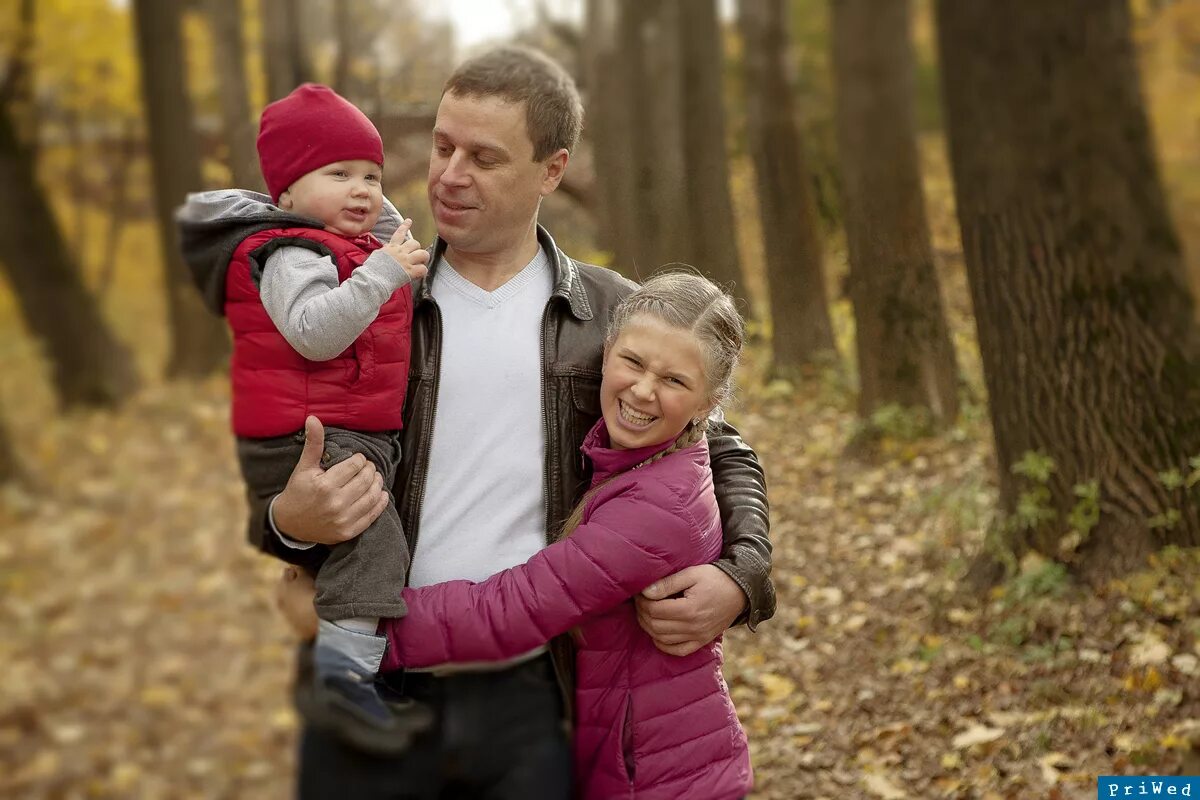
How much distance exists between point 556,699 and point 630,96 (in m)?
9.62

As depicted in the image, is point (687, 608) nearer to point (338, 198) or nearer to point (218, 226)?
point (338, 198)

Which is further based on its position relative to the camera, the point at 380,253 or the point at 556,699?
the point at 556,699

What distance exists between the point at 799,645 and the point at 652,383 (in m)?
3.43

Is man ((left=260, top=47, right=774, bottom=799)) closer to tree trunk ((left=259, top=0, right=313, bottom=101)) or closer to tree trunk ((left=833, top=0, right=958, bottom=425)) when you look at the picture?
tree trunk ((left=833, top=0, right=958, bottom=425))

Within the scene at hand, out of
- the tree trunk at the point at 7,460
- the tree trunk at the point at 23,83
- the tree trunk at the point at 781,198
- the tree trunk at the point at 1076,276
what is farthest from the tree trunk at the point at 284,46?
Result: the tree trunk at the point at 1076,276

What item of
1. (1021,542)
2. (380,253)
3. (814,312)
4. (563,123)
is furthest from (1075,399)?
(814,312)

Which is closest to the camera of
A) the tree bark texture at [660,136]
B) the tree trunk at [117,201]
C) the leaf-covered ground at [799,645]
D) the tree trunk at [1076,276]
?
the leaf-covered ground at [799,645]

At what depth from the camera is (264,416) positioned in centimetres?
217

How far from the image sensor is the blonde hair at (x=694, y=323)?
2.23 m

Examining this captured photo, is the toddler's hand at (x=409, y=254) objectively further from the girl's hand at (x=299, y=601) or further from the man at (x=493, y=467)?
the girl's hand at (x=299, y=601)

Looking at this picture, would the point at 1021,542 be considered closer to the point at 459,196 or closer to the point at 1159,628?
the point at 1159,628

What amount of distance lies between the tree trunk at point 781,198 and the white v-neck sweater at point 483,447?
6583mm

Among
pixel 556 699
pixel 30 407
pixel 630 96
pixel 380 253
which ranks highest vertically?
pixel 630 96

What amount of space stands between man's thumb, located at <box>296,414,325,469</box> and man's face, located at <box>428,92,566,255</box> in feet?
1.70
